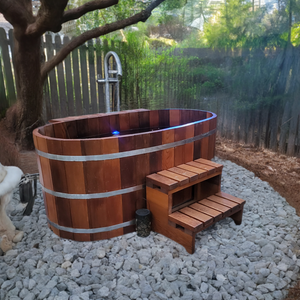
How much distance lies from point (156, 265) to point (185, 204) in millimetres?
796

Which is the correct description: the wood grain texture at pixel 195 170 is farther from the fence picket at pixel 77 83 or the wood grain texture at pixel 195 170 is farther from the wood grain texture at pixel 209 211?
the fence picket at pixel 77 83

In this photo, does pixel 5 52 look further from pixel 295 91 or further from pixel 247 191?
pixel 295 91

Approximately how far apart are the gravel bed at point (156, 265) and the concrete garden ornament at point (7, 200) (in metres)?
0.08

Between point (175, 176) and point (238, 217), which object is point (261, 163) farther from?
point (175, 176)

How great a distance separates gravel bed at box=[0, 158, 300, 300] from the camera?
6.14 ft

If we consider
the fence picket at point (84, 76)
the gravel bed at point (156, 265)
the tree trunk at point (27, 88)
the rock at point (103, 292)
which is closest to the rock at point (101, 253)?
the gravel bed at point (156, 265)

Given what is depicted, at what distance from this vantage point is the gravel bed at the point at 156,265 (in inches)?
73.7

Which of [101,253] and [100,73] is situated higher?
[100,73]

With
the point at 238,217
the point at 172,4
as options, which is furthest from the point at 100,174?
the point at 172,4

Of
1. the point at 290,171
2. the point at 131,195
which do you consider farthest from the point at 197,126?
the point at 290,171

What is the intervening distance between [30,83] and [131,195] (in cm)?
268

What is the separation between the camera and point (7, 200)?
2186mm

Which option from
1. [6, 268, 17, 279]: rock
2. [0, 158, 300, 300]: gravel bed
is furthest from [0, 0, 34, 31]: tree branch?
[6, 268, 17, 279]: rock

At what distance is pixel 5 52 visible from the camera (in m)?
4.32
